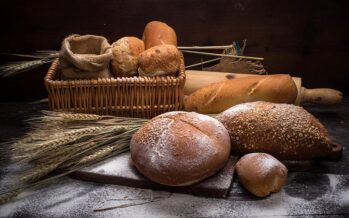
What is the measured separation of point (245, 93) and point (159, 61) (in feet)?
1.29

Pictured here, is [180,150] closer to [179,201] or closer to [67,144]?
[179,201]

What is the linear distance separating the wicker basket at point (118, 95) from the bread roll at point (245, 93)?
0.40ft

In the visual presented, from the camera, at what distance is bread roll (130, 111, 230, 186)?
1246 millimetres

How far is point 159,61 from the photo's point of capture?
163cm

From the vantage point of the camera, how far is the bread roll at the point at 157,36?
1818 millimetres

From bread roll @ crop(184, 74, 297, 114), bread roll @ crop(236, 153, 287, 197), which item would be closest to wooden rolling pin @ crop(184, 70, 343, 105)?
bread roll @ crop(184, 74, 297, 114)

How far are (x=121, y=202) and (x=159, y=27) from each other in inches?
37.2

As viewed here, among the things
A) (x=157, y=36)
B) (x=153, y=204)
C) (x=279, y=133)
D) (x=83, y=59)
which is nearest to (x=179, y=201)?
(x=153, y=204)

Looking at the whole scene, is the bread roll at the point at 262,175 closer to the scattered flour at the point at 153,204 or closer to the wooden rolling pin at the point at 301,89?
the scattered flour at the point at 153,204

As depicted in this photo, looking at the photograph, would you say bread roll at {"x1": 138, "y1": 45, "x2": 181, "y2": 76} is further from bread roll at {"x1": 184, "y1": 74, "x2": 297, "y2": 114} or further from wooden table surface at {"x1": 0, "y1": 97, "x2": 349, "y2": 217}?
wooden table surface at {"x1": 0, "y1": 97, "x2": 349, "y2": 217}

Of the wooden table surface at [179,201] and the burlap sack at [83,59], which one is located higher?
the burlap sack at [83,59]

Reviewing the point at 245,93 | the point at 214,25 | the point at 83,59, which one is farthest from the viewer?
the point at 214,25

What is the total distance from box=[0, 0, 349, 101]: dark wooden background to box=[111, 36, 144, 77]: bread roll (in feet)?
1.54

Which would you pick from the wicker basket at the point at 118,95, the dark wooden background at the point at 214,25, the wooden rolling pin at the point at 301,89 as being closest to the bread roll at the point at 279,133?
the wicker basket at the point at 118,95
